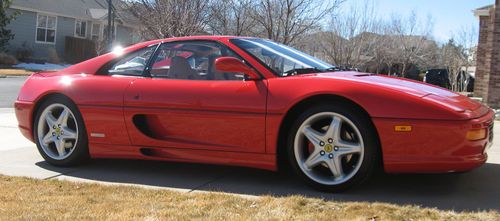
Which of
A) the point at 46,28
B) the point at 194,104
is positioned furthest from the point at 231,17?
the point at 46,28

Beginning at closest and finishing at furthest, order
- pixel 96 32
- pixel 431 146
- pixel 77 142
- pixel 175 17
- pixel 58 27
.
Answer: pixel 431 146
pixel 77 142
pixel 175 17
pixel 58 27
pixel 96 32

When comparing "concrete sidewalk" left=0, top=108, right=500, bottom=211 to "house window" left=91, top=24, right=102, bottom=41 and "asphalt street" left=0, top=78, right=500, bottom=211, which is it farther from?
"house window" left=91, top=24, right=102, bottom=41

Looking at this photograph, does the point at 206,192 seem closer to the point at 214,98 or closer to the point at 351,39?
the point at 214,98

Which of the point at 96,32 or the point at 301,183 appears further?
the point at 96,32

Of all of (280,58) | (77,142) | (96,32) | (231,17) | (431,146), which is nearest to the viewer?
(431,146)

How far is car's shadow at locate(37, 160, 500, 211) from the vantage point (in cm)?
426

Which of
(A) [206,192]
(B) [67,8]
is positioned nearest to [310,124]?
(A) [206,192]

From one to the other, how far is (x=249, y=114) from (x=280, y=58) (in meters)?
0.83

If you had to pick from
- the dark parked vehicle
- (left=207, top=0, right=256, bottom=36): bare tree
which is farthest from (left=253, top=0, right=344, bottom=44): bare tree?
the dark parked vehicle

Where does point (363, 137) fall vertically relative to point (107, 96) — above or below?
below

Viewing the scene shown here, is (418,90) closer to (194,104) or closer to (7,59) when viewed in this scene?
(194,104)

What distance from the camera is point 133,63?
5.43 meters

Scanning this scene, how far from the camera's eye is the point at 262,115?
4.55 meters

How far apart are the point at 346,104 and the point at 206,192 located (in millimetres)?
1347
